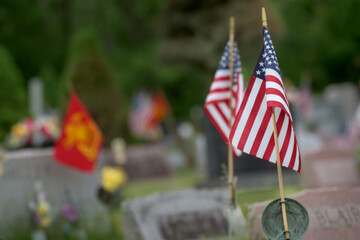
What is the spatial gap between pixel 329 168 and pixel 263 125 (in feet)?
23.7

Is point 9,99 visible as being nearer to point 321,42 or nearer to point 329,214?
point 329,214

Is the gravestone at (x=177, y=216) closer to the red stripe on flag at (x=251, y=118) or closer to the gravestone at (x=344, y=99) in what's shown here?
the red stripe on flag at (x=251, y=118)

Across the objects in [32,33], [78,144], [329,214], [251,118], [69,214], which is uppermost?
[32,33]

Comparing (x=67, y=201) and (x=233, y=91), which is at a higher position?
(x=233, y=91)

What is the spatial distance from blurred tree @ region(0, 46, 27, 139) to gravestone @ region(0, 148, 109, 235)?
7208 mm

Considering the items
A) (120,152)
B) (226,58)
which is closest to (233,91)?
(226,58)

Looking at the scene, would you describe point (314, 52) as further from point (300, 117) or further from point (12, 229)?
point (12, 229)

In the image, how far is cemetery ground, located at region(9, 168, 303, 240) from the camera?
30.1 feet

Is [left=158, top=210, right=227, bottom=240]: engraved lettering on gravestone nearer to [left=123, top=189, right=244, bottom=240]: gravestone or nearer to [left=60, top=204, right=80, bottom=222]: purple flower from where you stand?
[left=123, top=189, right=244, bottom=240]: gravestone

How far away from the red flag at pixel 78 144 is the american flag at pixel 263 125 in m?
4.34

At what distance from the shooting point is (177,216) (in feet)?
23.9

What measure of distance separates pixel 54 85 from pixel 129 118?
12533 mm

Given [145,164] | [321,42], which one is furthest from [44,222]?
[321,42]

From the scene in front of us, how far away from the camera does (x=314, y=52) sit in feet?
99.3
